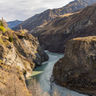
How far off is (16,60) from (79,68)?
29.9 m

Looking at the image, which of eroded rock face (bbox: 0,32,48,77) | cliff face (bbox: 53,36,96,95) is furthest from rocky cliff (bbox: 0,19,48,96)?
cliff face (bbox: 53,36,96,95)

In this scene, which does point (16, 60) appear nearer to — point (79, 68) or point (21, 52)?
point (21, 52)

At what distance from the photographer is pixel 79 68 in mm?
53750

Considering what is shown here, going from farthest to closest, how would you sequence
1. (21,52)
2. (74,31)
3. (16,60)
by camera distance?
(74,31), (21,52), (16,60)

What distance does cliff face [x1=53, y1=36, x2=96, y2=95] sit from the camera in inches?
1960

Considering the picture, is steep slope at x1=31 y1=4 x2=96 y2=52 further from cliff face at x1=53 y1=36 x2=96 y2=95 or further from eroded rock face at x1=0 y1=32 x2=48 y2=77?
cliff face at x1=53 y1=36 x2=96 y2=95

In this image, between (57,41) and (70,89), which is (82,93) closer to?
(70,89)

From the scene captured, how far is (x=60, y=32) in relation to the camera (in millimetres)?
157375

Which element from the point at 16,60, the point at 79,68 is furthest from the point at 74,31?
the point at 79,68

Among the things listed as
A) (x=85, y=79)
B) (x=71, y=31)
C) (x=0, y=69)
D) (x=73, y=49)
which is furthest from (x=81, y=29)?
(x=0, y=69)

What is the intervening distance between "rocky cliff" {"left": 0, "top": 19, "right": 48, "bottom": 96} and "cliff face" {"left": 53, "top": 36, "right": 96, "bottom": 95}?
15.1m

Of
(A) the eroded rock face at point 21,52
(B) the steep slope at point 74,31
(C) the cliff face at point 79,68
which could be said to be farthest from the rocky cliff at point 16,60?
(B) the steep slope at point 74,31

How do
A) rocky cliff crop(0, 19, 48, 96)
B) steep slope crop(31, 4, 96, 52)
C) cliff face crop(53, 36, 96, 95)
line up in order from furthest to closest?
steep slope crop(31, 4, 96, 52) → cliff face crop(53, 36, 96, 95) → rocky cliff crop(0, 19, 48, 96)

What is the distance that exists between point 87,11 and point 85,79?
108 m
